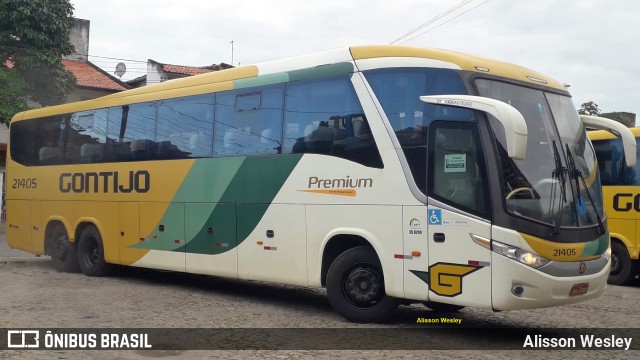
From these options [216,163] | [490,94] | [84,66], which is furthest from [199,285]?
[84,66]

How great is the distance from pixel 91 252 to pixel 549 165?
31.6 feet

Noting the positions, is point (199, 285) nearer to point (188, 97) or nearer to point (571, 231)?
point (188, 97)

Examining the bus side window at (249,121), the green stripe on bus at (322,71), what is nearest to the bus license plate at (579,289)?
the green stripe on bus at (322,71)

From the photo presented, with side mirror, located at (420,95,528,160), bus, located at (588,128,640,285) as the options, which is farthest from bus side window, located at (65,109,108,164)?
bus, located at (588,128,640,285)

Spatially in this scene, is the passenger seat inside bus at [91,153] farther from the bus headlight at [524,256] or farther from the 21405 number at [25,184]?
the bus headlight at [524,256]

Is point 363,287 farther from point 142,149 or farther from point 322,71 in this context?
point 142,149

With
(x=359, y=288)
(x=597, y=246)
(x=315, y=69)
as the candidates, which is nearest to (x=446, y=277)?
(x=359, y=288)

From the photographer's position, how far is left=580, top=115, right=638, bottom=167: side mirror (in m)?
8.81

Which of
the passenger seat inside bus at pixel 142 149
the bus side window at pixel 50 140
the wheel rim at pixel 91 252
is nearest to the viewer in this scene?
the passenger seat inside bus at pixel 142 149

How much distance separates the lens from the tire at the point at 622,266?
14.0 m

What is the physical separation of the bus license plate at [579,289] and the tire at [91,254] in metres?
9.14

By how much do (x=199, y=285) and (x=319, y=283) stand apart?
4.02 m

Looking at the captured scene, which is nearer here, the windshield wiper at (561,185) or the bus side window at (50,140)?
the windshield wiper at (561,185)

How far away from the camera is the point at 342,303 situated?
8680 mm
